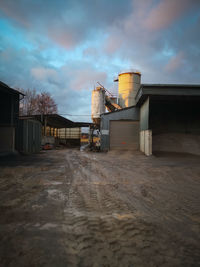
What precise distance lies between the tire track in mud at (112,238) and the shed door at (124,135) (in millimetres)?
13985

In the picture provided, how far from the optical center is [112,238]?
8.63 feet

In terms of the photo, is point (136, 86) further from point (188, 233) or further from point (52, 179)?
point (188, 233)

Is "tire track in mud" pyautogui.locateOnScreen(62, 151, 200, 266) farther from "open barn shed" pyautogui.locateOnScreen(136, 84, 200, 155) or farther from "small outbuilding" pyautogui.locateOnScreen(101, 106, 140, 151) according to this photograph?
"small outbuilding" pyautogui.locateOnScreen(101, 106, 140, 151)

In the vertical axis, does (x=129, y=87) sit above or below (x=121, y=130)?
above

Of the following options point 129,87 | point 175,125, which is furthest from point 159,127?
point 129,87

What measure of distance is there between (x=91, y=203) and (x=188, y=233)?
7.02 feet

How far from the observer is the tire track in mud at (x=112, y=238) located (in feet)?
7.14

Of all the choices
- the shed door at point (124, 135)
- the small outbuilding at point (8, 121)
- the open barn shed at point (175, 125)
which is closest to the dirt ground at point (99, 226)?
the small outbuilding at point (8, 121)

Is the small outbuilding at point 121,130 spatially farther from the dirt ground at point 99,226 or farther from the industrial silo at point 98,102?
the dirt ground at point 99,226

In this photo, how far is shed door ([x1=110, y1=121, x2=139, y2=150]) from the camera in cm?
1792

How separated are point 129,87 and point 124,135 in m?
12.9

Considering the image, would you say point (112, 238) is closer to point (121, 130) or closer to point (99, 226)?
point (99, 226)

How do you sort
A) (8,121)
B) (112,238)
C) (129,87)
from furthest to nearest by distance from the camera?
(129,87) < (8,121) < (112,238)

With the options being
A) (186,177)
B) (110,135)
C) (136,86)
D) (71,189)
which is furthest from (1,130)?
(136,86)
